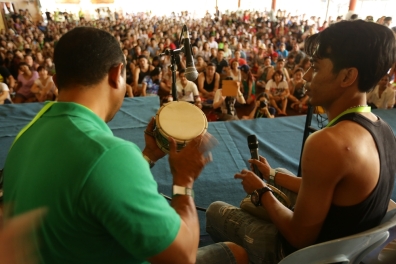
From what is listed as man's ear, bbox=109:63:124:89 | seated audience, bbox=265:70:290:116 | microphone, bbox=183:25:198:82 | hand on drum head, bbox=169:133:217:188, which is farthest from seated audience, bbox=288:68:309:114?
man's ear, bbox=109:63:124:89

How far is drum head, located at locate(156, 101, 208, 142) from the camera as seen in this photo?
1.20 metres

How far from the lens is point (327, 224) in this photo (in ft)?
3.10

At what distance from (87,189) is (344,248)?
796 millimetres

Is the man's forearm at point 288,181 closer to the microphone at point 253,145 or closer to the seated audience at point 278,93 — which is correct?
the microphone at point 253,145

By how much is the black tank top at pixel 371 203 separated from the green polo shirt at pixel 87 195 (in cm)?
58

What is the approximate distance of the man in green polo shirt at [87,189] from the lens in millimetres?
576

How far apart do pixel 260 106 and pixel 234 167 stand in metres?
1.79

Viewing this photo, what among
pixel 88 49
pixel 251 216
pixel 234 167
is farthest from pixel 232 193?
pixel 88 49

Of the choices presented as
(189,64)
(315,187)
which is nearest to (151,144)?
(189,64)

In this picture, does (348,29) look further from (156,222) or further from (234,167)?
(234,167)

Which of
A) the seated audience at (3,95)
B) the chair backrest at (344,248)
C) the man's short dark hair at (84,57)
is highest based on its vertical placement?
the man's short dark hair at (84,57)

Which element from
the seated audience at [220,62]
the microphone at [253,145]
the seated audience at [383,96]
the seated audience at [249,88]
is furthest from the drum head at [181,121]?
the seated audience at [220,62]

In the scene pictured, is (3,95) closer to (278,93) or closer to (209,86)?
(209,86)

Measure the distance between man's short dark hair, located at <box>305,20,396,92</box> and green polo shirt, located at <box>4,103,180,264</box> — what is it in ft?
2.46
